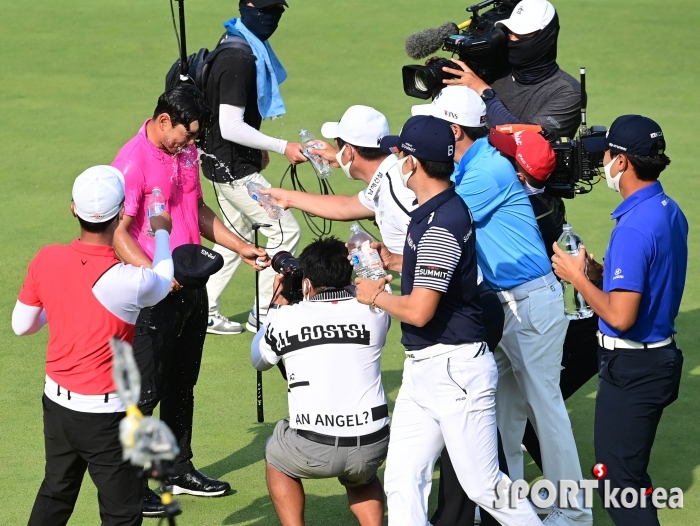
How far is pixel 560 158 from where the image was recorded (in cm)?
610

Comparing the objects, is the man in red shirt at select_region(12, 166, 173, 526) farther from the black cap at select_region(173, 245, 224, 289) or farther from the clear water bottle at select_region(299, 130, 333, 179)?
the clear water bottle at select_region(299, 130, 333, 179)

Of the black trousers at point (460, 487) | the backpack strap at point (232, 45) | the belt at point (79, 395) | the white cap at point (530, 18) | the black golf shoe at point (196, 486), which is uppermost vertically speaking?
the white cap at point (530, 18)

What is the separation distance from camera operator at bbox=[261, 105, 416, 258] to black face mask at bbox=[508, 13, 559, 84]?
4.07ft

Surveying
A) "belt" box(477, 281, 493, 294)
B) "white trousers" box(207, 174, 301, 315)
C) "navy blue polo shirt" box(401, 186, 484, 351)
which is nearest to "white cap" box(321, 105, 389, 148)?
"belt" box(477, 281, 493, 294)

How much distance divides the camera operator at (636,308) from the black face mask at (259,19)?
3844mm

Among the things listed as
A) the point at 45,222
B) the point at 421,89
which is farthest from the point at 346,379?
the point at 45,222

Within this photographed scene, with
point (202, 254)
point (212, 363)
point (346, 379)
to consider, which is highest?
point (202, 254)

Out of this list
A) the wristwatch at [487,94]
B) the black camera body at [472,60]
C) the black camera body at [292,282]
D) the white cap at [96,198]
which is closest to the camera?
the white cap at [96,198]

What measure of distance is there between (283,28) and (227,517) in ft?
42.9

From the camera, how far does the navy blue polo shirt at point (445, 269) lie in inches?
180

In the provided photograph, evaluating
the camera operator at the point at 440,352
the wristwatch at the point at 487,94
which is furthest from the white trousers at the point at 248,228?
the camera operator at the point at 440,352

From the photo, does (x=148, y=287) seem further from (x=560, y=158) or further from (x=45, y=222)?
(x=45, y=222)

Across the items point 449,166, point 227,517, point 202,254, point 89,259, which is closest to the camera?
point 89,259

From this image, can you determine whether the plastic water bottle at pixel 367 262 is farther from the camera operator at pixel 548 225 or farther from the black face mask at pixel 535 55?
the black face mask at pixel 535 55
